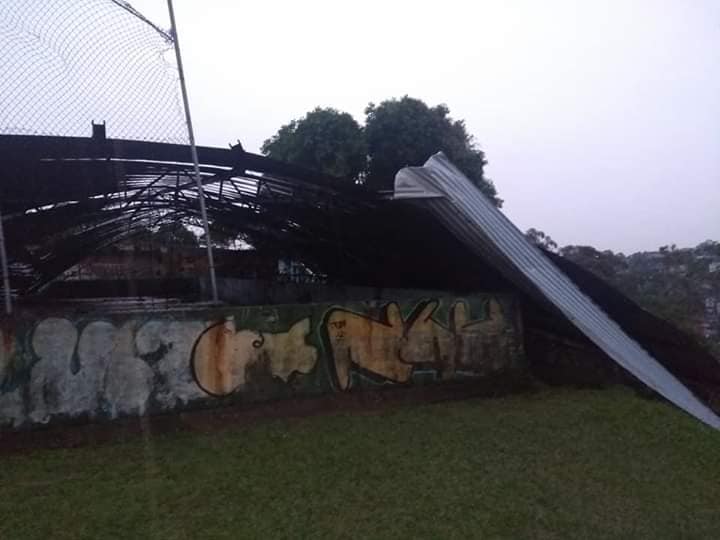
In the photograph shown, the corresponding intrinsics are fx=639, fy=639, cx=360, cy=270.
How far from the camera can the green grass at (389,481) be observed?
5.24 meters

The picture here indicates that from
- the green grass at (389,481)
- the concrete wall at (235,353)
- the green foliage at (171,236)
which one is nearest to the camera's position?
the green grass at (389,481)

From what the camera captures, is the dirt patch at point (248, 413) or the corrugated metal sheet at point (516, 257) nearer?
the dirt patch at point (248, 413)

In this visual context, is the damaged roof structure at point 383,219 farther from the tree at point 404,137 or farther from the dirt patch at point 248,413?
the tree at point 404,137

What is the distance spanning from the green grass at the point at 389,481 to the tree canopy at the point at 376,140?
1660 cm

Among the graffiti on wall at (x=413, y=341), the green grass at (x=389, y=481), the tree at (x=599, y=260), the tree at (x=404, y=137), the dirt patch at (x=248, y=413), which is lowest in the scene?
the green grass at (x=389, y=481)

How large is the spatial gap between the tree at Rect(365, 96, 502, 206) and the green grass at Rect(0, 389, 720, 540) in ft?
55.2

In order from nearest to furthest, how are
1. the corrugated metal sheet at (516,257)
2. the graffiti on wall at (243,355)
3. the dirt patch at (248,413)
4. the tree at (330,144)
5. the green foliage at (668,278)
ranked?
the dirt patch at (248,413)
the graffiti on wall at (243,355)
the corrugated metal sheet at (516,257)
the green foliage at (668,278)
the tree at (330,144)

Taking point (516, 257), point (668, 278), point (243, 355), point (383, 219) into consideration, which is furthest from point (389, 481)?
point (668, 278)

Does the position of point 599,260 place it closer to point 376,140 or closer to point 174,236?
point 376,140

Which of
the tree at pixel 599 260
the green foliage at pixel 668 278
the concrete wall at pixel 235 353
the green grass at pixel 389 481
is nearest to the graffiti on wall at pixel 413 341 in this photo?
the concrete wall at pixel 235 353

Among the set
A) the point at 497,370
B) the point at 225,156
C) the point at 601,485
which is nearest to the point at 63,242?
the point at 225,156

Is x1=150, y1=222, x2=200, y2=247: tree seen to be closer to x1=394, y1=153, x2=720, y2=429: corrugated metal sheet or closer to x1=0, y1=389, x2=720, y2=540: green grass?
x1=394, y1=153, x2=720, y2=429: corrugated metal sheet

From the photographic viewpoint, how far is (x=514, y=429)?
8.25 m

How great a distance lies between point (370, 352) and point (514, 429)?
2647mm
